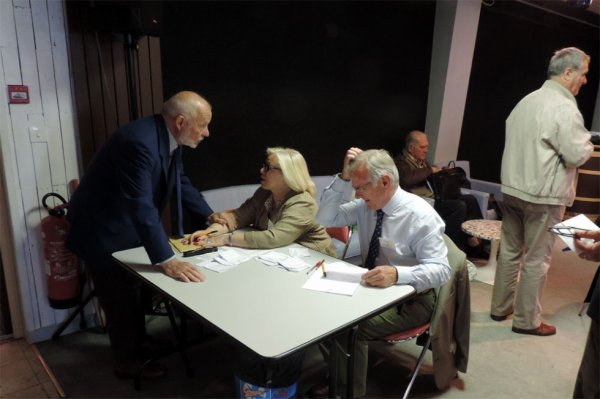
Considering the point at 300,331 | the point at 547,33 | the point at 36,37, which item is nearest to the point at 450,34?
the point at 547,33

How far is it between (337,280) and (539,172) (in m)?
1.72

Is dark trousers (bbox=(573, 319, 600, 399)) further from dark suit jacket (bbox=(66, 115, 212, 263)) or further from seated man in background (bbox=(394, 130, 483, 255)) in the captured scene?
seated man in background (bbox=(394, 130, 483, 255))

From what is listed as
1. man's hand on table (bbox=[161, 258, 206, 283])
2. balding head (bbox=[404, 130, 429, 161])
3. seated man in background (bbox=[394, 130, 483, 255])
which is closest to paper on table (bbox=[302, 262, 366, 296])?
man's hand on table (bbox=[161, 258, 206, 283])

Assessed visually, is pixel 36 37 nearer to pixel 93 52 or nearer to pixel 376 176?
pixel 93 52

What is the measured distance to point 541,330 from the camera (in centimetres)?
301

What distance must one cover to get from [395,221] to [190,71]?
2119 mm

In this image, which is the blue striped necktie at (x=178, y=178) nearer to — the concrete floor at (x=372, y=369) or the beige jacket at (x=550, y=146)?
the concrete floor at (x=372, y=369)

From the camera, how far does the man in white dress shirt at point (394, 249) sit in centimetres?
190

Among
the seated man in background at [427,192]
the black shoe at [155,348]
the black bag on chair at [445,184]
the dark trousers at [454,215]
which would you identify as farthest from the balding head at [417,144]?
the black shoe at [155,348]

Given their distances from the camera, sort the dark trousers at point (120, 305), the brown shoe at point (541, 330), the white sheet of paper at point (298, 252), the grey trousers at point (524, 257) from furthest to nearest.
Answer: the brown shoe at point (541, 330), the grey trousers at point (524, 257), the dark trousers at point (120, 305), the white sheet of paper at point (298, 252)

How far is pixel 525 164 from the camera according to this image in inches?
114

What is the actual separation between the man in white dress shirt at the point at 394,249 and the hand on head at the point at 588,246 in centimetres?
65

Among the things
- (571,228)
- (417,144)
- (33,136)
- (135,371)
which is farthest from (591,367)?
(33,136)

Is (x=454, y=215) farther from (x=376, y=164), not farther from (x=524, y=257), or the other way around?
(x=376, y=164)
